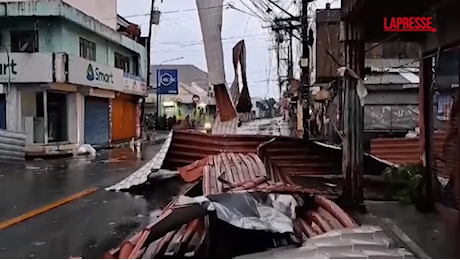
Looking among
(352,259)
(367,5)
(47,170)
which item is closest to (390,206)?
(367,5)

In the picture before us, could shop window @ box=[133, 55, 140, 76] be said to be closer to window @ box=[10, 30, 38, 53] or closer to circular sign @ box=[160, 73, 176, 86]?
circular sign @ box=[160, 73, 176, 86]

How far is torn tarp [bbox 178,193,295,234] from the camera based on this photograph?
473 cm

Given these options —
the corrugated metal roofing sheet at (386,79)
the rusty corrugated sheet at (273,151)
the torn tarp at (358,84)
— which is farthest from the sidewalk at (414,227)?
the corrugated metal roofing sheet at (386,79)

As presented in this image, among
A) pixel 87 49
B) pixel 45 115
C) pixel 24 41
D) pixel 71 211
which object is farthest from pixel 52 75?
pixel 71 211

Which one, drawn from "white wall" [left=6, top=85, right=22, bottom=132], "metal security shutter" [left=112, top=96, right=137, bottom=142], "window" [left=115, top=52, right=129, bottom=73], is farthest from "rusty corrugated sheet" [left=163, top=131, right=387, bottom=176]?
"window" [left=115, top=52, right=129, bottom=73]

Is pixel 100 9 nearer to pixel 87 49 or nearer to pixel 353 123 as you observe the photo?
pixel 87 49

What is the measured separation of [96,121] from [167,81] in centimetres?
1108

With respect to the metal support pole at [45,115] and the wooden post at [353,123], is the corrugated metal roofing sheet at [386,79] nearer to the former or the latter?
the wooden post at [353,123]

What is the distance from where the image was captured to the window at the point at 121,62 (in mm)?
34656

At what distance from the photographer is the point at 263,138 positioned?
14.9m

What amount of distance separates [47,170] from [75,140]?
8.38 metres

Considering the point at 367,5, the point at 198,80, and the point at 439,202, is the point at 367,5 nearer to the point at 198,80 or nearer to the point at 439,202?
the point at 439,202

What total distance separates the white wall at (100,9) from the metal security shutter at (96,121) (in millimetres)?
5760

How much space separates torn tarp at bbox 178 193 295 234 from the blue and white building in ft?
63.7
